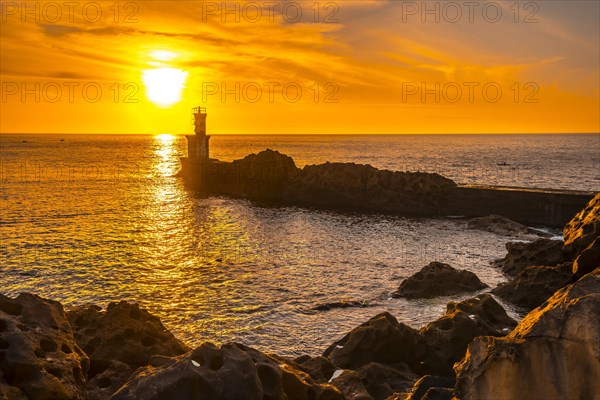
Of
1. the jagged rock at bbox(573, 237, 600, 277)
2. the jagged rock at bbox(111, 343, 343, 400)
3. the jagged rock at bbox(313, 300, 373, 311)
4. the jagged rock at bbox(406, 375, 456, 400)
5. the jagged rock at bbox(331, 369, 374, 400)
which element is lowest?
the jagged rock at bbox(313, 300, 373, 311)

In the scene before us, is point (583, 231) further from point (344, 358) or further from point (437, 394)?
point (437, 394)

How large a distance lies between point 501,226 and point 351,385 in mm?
28870

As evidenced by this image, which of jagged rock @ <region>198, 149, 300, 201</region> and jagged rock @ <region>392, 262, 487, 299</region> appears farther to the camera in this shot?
jagged rock @ <region>198, 149, 300, 201</region>

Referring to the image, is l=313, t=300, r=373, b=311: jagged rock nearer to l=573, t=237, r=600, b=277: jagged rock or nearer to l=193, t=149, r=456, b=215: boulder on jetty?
l=573, t=237, r=600, b=277: jagged rock

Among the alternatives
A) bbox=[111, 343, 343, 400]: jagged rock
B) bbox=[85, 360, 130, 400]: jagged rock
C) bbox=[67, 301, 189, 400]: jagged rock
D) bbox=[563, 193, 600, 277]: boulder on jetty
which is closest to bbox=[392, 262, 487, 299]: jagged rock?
bbox=[563, 193, 600, 277]: boulder on jetty

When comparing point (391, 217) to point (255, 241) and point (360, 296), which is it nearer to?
point (255, 241)

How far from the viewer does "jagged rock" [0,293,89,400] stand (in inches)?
252

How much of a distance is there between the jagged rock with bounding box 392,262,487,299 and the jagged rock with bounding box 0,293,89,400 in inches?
→ 527

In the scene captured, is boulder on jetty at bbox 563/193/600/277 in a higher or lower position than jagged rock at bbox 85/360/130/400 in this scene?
higher

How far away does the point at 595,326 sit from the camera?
4371 millimetres

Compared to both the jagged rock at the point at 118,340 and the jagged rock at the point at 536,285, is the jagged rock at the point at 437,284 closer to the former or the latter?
the jagged rock at the point at 536,285

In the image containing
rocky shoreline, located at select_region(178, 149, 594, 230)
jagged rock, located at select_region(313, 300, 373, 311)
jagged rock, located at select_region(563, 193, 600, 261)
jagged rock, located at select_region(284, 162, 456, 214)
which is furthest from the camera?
jagged rock, located at select_region(284, 162, 456, 214)

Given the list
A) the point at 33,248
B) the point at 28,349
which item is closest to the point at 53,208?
the point at 33,248

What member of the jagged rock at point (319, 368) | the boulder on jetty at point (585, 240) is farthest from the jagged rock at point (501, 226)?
the jagged rock at point (319, 368)
